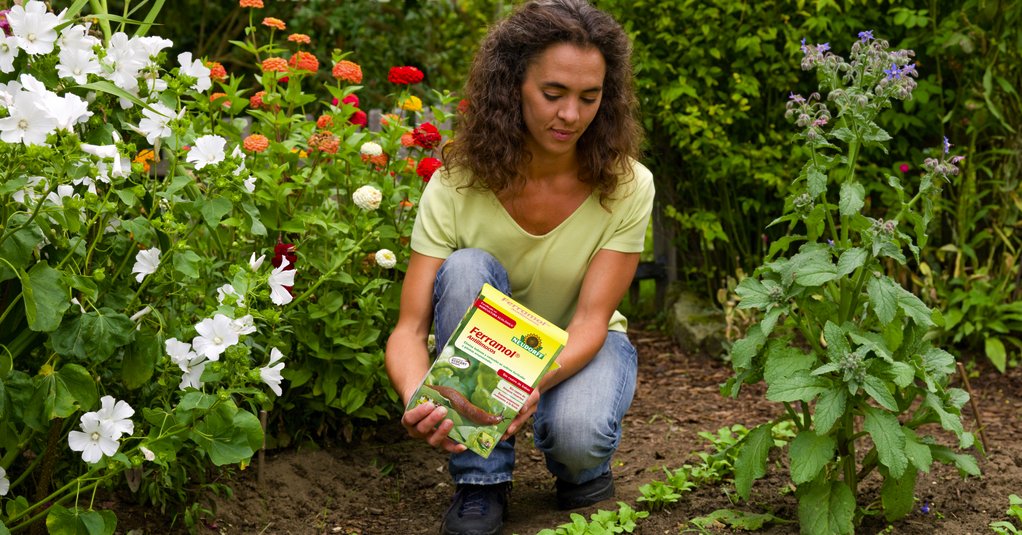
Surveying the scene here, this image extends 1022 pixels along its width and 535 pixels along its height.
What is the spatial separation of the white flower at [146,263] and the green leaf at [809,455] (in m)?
1.29

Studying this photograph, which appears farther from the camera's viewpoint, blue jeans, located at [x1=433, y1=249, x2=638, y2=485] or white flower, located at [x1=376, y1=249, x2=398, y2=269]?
white flower, located at [x1=376, y1=249, x2=398, y2=269]

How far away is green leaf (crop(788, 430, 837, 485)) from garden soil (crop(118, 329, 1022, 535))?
0.26 meters

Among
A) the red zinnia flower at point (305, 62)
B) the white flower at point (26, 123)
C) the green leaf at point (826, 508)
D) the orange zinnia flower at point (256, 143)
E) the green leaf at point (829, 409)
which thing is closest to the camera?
the white flower at point (26, 123)

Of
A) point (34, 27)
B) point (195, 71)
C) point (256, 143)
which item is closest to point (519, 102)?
point (256, 143)

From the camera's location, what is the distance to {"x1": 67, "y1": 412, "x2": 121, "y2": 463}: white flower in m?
1.86

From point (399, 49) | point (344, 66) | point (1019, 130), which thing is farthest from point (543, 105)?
point (399, 49)

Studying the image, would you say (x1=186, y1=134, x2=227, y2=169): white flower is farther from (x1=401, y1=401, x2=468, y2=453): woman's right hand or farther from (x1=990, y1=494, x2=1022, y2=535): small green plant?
(x1=990, y1=494, x2=1022, y2=535): small green plant

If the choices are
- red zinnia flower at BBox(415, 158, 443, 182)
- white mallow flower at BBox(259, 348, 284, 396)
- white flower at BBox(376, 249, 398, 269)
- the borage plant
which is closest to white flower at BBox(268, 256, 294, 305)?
white mallow flower at BBox(259, 348, 284, 396)

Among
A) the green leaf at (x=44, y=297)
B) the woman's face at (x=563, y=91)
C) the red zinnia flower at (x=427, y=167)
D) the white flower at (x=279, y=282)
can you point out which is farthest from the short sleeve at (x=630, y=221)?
the green leaf at (x=44, y=297)

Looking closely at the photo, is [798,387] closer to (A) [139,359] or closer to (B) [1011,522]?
(B) [1011,522]

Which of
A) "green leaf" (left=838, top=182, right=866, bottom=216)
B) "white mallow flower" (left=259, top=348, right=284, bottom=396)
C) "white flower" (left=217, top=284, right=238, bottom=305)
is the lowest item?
"white mallow flower" (left=259, top=348, right=284, bottom=396)

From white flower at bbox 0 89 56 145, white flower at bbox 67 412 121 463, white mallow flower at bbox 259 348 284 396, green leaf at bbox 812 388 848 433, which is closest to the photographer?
white flower at bbox 0 89 56 145

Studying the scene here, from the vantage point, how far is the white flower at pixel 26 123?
5.78 ft

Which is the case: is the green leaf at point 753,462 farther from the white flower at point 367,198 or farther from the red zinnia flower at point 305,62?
the red zinnia flower at point 305,62
